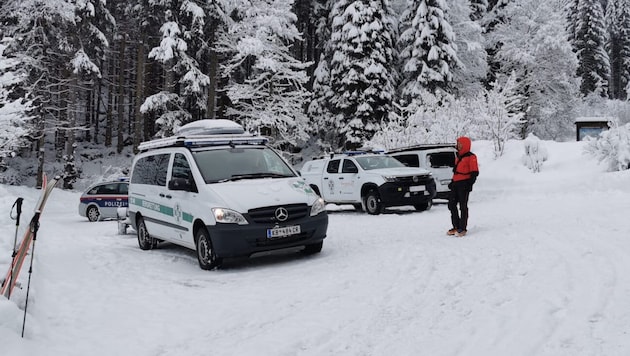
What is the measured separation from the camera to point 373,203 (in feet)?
50.1

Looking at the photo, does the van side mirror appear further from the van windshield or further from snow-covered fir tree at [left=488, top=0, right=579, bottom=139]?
snow-covered fir tree at [left=488, top=0, right=579, bottom=139]

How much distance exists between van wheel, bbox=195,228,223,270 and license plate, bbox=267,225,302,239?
2.77ft

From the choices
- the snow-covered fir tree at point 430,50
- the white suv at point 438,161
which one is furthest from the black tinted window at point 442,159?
the snow-covered fir tree at point 430,50

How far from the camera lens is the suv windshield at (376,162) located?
52.3ft

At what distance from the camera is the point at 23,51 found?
27781 mm

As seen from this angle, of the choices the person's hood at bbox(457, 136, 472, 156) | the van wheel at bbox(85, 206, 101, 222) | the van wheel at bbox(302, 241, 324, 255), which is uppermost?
the person's hood at bbox(457, 136, 472, 156)

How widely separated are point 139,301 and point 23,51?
2624cm

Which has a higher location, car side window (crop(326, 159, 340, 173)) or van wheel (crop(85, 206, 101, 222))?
car side window (crop(326, 159, 340, 173))

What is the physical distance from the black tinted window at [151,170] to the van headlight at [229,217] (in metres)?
2.34

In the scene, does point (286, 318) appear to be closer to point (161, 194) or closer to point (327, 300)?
point (327, 300)

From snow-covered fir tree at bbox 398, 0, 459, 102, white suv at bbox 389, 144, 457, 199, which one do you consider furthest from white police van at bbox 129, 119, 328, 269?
snow-covered fir tree at bbox 398, 0, 459, 102

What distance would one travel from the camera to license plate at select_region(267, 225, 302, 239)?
25.7 ft

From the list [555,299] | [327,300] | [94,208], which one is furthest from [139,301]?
[94,208]

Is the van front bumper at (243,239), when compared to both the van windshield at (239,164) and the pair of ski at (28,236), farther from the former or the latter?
the pair of ski at (28,236)
